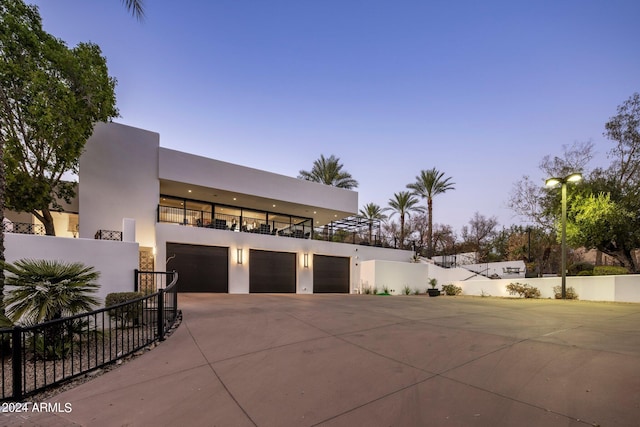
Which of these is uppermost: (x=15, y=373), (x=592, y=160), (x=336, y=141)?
(x=336, y=141)

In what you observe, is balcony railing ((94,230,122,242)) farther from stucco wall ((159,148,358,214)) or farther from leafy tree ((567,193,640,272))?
leafy tree ((567,193,640,272))

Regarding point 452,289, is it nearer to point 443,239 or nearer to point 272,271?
point 272,271

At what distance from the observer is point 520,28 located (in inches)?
577

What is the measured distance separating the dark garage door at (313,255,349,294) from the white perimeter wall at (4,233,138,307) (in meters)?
13.7

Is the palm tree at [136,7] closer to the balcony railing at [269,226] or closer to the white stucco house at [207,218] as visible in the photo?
the white stucco house at [207,218]

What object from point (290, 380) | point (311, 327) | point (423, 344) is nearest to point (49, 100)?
point (311, 327)

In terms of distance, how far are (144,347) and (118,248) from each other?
4815 mm

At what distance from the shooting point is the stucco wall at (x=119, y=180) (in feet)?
50.8

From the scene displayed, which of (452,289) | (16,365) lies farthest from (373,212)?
(16,365)

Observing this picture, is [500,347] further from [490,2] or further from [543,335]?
[490,2]

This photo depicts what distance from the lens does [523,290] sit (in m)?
17.6

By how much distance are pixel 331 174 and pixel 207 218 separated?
13384mm

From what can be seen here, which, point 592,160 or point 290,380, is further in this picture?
point 592,160

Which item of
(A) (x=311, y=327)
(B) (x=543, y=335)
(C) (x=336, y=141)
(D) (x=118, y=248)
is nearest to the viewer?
(B) (x=543, y=335)
